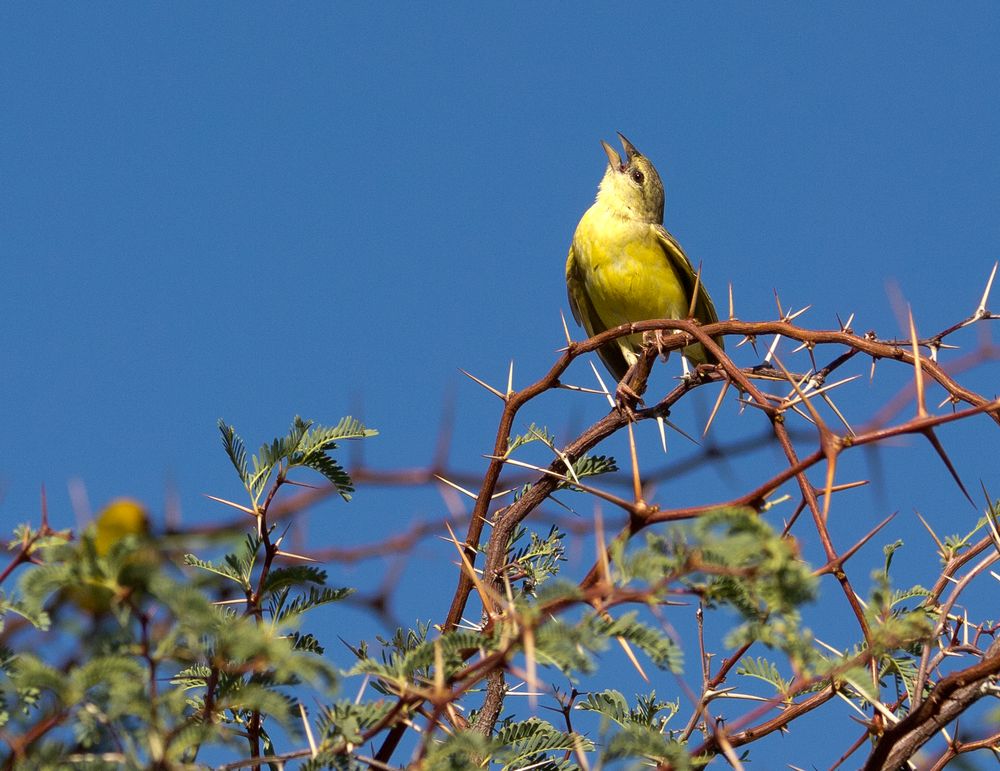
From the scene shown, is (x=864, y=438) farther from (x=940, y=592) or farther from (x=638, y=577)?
(x=940, y=592)

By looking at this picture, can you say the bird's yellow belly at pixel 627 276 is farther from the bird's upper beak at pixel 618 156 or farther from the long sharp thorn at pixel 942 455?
the long sharp thorn at pixel 942 455

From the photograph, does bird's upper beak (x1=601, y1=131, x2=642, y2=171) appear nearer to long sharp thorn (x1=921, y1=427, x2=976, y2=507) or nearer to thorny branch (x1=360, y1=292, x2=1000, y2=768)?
thorny branch (x1=360, y1=292, x2=1000, y2=768)

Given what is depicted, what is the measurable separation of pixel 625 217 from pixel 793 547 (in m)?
6.13

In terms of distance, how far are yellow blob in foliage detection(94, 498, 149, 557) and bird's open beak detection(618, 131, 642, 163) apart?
7.09 meters

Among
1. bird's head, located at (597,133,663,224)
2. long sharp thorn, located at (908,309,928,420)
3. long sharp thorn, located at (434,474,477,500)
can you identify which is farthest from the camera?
bird's head, located at (597,133,663,224)

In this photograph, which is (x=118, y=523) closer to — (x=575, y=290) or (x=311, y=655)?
(x=311, y=655)

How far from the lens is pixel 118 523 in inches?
97.1

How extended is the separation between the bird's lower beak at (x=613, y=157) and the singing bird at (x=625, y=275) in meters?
0.66

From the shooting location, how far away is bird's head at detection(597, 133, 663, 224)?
8523 millimetres

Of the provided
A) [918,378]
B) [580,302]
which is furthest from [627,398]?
[580,302]

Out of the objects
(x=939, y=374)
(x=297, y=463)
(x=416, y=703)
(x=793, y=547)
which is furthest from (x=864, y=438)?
(x=297, y=463)

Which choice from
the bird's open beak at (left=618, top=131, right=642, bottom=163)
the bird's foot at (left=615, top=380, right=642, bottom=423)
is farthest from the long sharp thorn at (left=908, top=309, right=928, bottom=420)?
the bird's open beak at (left=618, top=131, right=642, bottom=163)

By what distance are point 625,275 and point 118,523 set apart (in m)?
5.65

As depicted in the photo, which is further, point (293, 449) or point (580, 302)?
point (580, 302)
